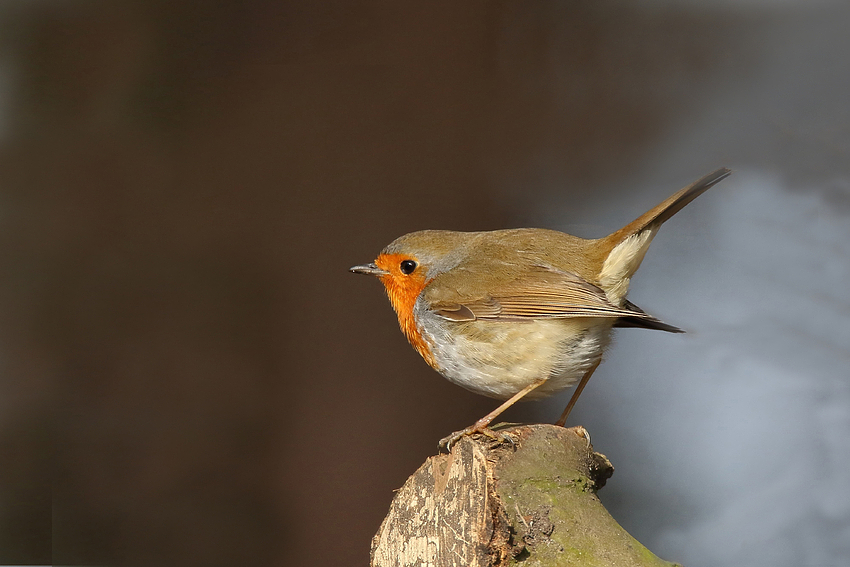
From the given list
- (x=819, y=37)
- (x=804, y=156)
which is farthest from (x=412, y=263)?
(x=819, y=37)

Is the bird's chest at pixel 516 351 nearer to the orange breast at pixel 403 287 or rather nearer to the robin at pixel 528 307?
the robin at pixel 528 307

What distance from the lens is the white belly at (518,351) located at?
1.41 m

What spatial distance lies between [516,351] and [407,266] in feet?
1.35

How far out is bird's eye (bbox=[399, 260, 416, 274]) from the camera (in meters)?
1.67

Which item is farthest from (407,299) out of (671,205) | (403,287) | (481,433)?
(671,205)

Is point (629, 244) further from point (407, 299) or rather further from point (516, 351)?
point (407, 299)

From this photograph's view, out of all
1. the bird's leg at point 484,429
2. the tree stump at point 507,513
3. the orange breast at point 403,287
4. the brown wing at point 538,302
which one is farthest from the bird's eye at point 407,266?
the tree stump at point 507,513

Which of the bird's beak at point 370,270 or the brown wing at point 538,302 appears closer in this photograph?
the brown wing at point 538,302

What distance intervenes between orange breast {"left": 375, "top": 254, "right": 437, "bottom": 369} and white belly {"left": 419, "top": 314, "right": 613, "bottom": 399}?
0.15 metres

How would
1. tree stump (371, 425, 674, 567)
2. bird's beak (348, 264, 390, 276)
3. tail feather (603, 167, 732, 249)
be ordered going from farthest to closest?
bird's beak (348, 264, 390, 276) < tail feather (603, 167, 732, 249) < tree stump (371, 425, 674, 567)

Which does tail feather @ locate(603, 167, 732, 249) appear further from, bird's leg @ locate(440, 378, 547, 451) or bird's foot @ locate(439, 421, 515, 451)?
bird's foot @ locate(439, 421, 515, 451)

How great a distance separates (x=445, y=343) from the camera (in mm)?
1495

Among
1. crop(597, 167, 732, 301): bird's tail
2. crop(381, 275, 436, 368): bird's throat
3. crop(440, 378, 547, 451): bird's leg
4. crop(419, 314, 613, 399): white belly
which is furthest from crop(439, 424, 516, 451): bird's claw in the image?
crop(597, 167, 732, 301): bird's tail

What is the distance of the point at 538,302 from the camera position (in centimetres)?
142
